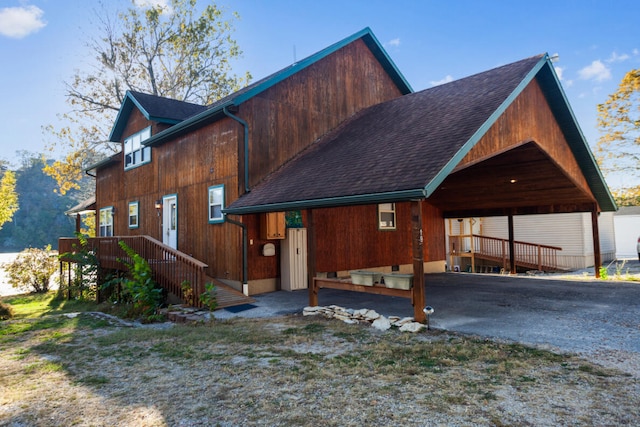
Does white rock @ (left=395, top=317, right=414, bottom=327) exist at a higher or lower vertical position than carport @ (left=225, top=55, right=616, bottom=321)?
lower

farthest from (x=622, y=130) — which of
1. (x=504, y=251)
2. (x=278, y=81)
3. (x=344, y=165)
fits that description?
(x=344, y=165)

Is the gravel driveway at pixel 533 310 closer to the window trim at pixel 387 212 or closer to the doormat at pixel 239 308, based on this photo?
the doormat at pixel 239 308

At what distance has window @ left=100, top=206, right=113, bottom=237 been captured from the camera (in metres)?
18.3

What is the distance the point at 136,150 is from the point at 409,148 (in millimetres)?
12335

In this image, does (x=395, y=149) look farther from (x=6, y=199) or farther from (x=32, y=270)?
(x=6, y=199)

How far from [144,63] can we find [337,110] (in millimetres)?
18040

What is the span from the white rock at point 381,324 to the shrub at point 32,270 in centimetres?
1610

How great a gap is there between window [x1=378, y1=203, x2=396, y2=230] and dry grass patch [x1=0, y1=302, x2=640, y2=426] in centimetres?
735

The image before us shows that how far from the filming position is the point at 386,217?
14.0m

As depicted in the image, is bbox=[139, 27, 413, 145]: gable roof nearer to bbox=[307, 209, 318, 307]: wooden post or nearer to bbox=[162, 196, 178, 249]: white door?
bbox=[162, 196, 178, 249]: white door

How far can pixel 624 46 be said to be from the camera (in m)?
22.6

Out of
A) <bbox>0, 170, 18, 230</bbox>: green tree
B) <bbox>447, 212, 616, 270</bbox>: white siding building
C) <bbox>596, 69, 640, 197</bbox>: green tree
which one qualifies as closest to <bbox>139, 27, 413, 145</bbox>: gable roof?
<bbox>447, 212, 616, 270</bbox>: white siding building

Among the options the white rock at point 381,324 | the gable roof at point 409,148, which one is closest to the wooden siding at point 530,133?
the gable roof at point 409,148

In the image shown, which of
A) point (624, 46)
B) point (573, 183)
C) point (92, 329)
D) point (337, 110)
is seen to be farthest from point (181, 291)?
point (624, 46)
